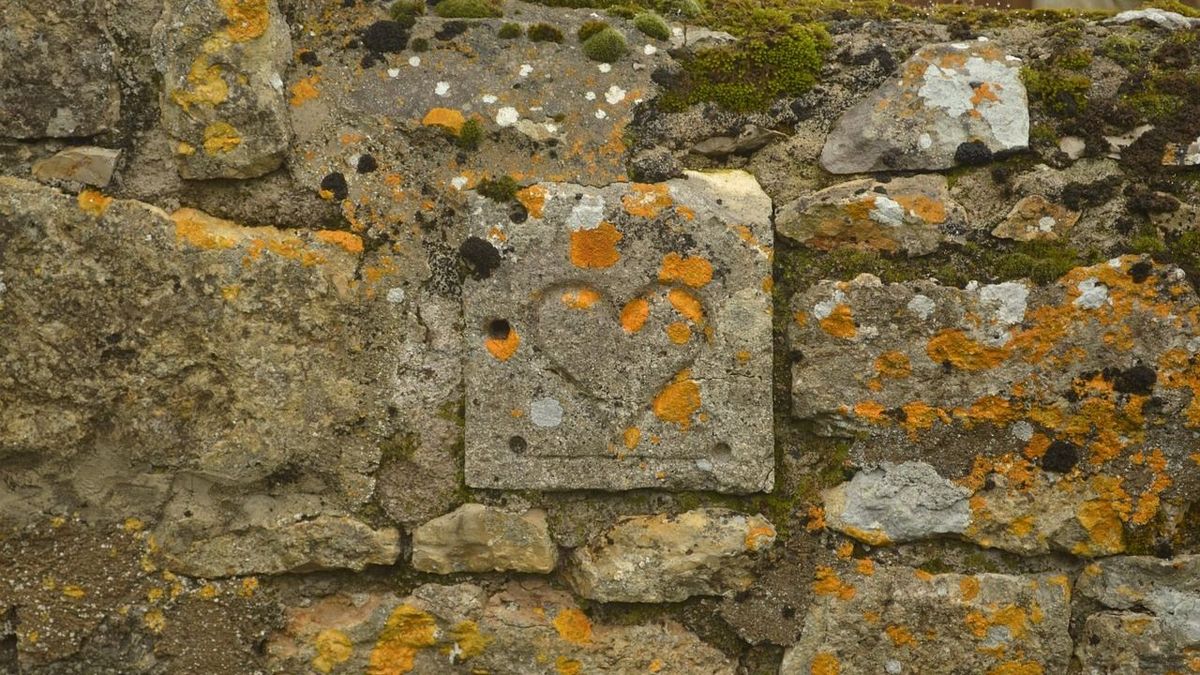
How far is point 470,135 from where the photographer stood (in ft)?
8.75

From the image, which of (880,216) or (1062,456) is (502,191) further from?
(1062,456)

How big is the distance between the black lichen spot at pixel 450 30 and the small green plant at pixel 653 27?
465 millimetres

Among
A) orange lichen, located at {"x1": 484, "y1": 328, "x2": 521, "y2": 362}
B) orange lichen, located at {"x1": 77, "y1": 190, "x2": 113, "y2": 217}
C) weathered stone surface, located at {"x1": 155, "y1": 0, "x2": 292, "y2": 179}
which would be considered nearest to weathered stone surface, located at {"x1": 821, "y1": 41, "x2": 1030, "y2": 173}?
orange lichen, located at {"x1": 484, "y1": 328, "x2": 521, "y2": 362}

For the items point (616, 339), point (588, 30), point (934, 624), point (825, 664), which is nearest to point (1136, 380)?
point (934, 624)

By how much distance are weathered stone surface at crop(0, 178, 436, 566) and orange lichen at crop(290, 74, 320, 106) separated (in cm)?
35

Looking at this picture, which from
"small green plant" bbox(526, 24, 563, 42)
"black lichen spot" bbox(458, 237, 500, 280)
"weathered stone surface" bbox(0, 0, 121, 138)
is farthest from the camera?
"small green plant" bbox(526, 24, 563, 42)

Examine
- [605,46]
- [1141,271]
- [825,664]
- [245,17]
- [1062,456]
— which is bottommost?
[825,664]

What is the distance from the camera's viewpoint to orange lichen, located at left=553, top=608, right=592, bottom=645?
2.68 metres

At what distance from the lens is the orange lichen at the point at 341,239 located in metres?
2.64

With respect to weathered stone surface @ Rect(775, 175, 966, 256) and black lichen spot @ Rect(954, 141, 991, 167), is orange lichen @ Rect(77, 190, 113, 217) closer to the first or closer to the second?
weathered stone surface @ Rect(775, 175, 966, 256)

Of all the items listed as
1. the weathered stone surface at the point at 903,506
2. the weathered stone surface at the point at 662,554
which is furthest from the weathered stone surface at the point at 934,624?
the weathered stone surface at the point at 662,554

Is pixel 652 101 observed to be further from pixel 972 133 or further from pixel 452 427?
pixel 452 427

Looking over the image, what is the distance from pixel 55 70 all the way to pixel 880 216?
2088 mm

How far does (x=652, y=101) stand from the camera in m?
2.73
